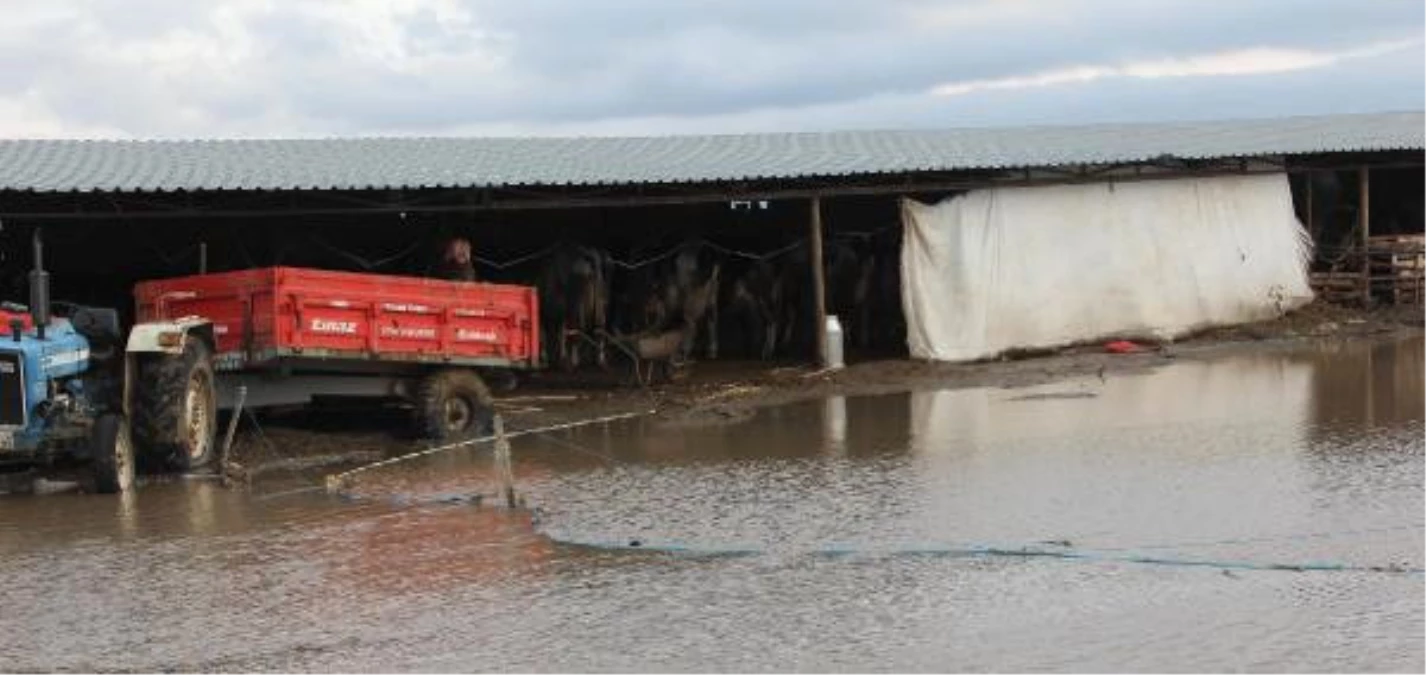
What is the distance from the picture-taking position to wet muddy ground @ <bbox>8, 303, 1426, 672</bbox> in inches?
281

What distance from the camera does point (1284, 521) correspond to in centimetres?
938

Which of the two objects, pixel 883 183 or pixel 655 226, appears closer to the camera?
pixel 883 183

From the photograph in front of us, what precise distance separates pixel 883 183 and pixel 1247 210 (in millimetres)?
6255

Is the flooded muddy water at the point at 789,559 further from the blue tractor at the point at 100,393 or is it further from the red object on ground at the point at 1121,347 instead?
the red object on ground at the point at 1121,347

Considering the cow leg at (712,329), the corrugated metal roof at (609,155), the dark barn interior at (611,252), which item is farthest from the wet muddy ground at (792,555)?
the cow leg at (712,329)

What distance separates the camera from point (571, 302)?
22.8 meters

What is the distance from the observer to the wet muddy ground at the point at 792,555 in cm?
712

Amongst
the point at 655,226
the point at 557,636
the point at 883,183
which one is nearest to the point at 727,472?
the point at 557,636

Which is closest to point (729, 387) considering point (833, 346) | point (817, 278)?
point (833, 346)

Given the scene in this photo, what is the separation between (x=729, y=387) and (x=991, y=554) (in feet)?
36.7

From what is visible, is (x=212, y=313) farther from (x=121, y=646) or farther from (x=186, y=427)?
(x=121, y=646)

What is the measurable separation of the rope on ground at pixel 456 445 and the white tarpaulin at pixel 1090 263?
21.0ft

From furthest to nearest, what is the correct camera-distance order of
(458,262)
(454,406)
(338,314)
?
(458,262)
(454,406)
(338,314)

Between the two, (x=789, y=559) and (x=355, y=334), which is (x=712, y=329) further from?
(x=789, y=559)
